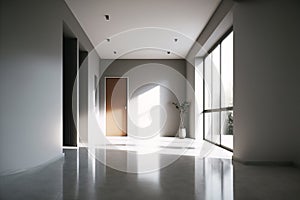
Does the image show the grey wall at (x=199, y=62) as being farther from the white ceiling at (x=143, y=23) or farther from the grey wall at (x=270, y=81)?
the grey wall at (x=270, y=81)

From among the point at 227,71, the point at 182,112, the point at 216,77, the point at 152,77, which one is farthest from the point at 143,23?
Result: the point at 182,112

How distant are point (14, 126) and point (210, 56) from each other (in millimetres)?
5880

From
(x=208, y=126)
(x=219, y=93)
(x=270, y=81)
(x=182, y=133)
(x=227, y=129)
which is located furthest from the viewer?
(x=182, y=133)

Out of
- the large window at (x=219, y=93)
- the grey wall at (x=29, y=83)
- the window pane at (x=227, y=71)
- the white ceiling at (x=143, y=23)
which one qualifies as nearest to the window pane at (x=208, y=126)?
the large window at (x=219, y=93)

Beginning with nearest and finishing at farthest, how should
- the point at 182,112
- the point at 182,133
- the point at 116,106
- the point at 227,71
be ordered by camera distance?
the point at 227,71 → the point at 182,133 → the point at 182,112 → the point at 116,106

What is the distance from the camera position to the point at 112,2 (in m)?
5.26

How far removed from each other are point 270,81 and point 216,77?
10.2ft

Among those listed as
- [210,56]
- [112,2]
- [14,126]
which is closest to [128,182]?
[14,126]

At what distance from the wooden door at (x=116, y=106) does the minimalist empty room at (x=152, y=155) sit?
114 inches

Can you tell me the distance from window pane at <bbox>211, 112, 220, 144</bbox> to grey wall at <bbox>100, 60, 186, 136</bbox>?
2.82 meters

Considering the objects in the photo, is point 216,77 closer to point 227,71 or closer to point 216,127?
point 227,71

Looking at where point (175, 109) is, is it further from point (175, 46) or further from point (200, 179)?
point (200, 179)

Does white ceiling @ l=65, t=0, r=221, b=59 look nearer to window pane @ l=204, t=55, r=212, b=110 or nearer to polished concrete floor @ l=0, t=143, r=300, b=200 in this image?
Answer: window pane @ l=204, t=55, r=212, b=110

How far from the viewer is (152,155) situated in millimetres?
5410
